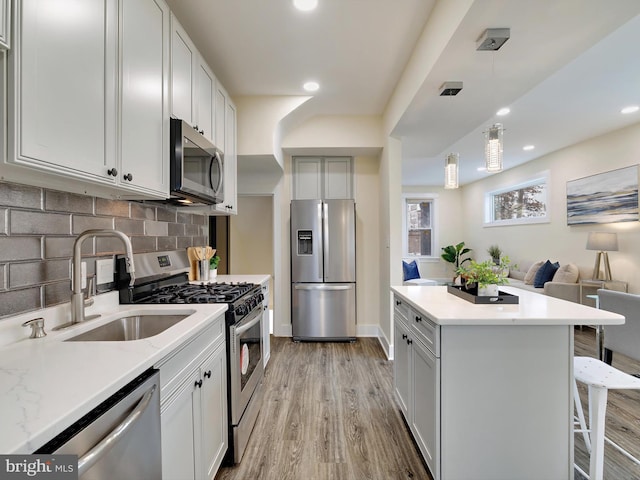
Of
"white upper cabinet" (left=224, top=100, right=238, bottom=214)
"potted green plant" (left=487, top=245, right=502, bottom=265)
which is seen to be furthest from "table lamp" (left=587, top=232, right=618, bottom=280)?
"white upper cabinet" (left=224, top=100, right=238, bottom=214)

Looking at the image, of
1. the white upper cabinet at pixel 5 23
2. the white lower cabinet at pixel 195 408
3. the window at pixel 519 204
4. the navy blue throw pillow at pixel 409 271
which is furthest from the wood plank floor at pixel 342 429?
the navy blue throw pillow at pixel 409 271

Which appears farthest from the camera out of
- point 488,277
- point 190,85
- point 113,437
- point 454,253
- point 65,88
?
point 454,253

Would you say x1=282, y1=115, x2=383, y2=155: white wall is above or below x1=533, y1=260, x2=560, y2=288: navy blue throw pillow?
above

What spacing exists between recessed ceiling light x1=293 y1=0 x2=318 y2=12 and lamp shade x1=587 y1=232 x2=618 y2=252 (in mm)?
4590

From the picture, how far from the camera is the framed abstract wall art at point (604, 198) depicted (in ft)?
12.9

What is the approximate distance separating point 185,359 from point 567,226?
235 inches

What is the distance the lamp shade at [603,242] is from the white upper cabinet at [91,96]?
519 cm

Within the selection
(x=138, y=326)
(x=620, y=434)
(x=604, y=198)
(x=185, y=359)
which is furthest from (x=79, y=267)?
(x=604, y=198)

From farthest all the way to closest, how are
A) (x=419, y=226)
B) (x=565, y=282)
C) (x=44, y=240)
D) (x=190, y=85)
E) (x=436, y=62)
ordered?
(x=419, y=226) < (x=565, y=282) < (x=190, y=85) < (x=436, y=62) < (x=44, y=240)

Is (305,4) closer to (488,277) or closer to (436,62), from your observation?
(436,62)

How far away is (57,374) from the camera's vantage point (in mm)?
832

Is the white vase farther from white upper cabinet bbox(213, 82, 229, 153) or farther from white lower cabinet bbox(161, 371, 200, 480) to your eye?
white upper cabinet bbox(213, 82, 229, 153)

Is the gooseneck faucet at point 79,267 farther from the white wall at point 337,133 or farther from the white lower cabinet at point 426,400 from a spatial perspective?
the white wall at point 337,133

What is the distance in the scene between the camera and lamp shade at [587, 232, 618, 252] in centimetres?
398
